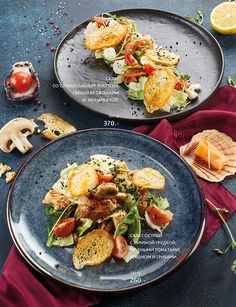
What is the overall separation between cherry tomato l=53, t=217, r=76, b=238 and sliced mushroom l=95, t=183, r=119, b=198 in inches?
9.7

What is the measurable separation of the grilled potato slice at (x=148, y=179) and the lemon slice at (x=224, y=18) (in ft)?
7.33

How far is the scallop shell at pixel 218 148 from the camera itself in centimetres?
452

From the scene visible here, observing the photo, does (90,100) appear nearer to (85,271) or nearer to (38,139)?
(38,139)

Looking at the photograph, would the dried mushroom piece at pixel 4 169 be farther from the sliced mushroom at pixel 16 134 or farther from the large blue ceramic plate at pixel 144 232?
the large blue ceramic plate at pixel 144 232

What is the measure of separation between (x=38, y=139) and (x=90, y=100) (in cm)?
→ 53

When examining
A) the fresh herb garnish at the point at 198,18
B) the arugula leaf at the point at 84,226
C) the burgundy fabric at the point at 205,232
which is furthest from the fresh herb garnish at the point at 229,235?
the fresh herb garnish at the point at 198,18

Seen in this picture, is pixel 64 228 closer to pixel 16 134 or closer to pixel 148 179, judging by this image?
pixel 148 179

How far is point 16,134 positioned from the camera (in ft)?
15.7

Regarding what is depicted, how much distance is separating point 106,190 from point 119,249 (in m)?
0.38

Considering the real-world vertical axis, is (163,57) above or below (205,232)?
above

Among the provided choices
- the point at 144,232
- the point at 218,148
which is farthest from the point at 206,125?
the point at 144,232

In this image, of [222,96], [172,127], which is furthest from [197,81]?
[172,127]

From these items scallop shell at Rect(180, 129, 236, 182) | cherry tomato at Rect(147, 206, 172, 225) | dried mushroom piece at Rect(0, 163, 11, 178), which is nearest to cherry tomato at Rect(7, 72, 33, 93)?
dried mushroom piece at Rect(0, 163, 11, 178)

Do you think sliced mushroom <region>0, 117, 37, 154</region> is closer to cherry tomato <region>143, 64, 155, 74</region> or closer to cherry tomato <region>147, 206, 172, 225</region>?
cherry tomato <region>143, 64, 155, 74</region>
